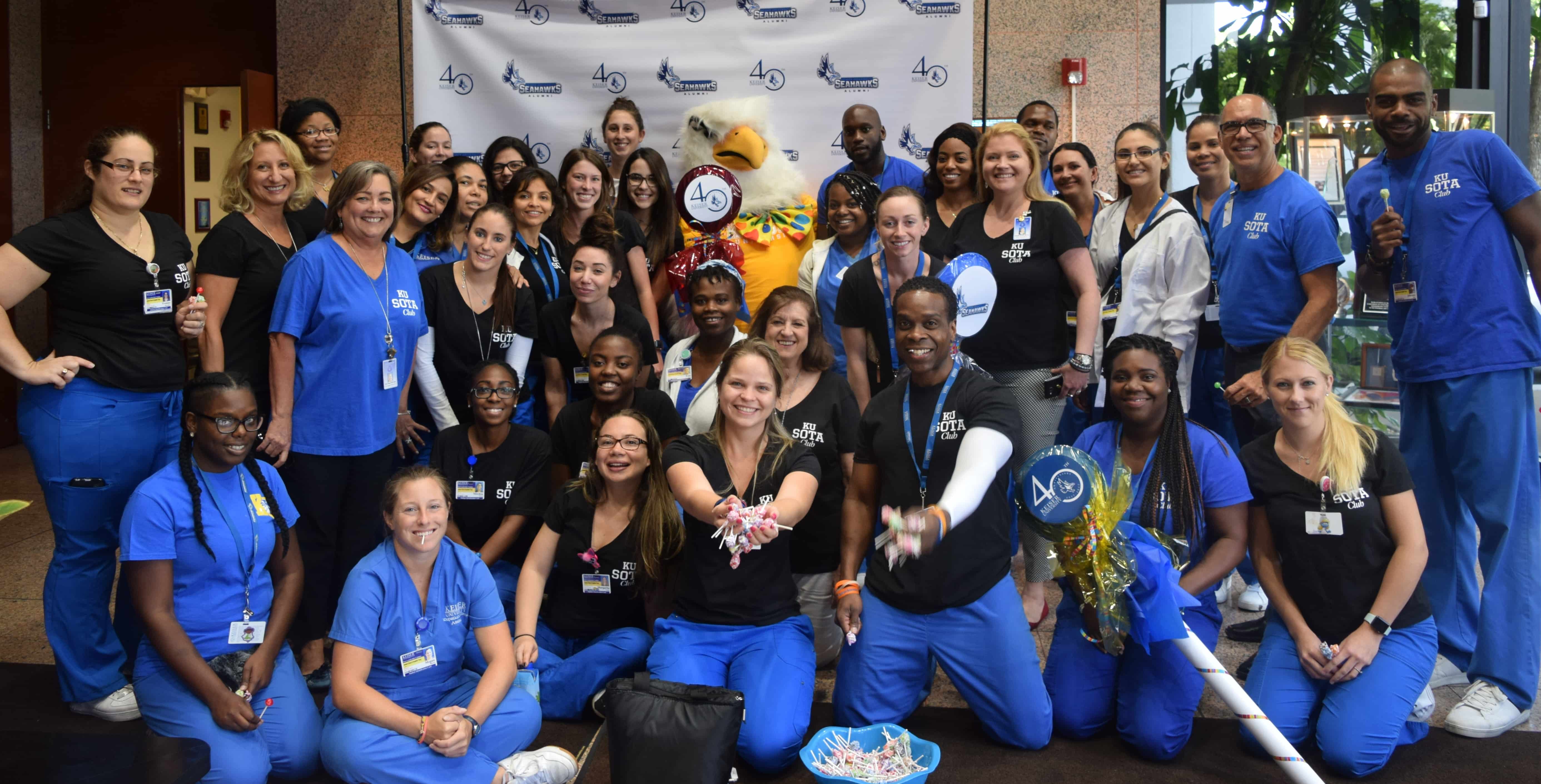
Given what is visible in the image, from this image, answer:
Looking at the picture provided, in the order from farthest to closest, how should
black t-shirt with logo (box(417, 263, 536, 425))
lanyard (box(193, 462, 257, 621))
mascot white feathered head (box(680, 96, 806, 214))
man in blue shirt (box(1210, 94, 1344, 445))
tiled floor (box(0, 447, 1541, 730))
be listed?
mascot white feathered head (box(680, 96, 806, 214)), black t-shirt with logo (box(417, 263, 536, 425)), man in blue shirt (box(1210, 94, 1344, 445)), tiled floor (box(0, 447, 1541, 730)), lanyard (box(193, 462, 257, 621))

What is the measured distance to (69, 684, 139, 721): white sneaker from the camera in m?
3.20

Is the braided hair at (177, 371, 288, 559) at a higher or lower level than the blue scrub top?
lower

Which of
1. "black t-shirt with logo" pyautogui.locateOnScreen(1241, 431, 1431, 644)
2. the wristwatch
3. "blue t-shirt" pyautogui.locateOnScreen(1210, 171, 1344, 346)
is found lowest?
the wristwatch

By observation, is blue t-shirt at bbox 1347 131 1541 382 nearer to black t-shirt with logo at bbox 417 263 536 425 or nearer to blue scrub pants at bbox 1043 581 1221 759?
blue scrub pants at bbox 1043 581 1221 759

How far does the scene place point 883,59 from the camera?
221 inches

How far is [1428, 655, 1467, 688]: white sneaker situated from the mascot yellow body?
264 cm

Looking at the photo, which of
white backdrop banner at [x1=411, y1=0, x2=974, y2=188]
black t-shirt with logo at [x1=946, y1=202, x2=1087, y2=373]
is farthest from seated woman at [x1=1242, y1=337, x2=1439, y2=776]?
white backdrop banner at [x1=411, y1=0, x2=974, y2=188]

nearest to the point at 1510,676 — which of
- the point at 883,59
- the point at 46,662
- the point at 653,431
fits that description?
the point at 653,431

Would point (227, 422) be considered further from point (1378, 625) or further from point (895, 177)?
point (1378, 625)

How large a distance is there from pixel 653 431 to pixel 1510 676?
2.53m

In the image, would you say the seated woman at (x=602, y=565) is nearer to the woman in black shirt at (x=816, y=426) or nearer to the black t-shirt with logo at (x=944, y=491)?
the woman in black shirt at (x=816, y=426)

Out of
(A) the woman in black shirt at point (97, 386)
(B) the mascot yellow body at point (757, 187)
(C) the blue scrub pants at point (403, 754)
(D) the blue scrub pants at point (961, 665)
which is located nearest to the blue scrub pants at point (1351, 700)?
(D) the blue scrub pants at point (961, 665)

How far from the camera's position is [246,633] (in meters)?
2.93

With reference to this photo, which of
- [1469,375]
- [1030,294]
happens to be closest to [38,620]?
[1030,294]
